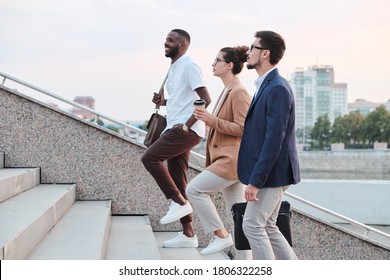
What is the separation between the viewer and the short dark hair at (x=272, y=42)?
128 inches

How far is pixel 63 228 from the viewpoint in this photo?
3994mm

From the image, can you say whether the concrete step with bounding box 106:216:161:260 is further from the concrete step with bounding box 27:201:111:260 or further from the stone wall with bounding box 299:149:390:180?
the stone wall with bounding box 299:149:390:180

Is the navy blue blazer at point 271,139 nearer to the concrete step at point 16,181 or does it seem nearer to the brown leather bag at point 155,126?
the brown leather bag at point 155,126

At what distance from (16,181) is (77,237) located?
0.94 m

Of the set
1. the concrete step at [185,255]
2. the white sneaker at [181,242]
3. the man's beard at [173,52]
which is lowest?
the concrete step at [185,255]

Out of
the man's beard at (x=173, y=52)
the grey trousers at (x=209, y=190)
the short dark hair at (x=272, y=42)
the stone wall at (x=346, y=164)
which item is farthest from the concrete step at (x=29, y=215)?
the stone wall at (x=346, y=164)

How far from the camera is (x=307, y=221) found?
5.16 metres

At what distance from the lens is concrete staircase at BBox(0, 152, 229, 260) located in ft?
10.6

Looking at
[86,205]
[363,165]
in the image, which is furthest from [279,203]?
[363,165]

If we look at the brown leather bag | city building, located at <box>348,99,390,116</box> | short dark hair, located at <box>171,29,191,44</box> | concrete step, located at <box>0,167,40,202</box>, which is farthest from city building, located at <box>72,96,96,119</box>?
city building, located at <box>348,99,390,116</box>

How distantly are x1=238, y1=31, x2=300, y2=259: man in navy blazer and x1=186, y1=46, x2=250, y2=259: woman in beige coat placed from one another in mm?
491

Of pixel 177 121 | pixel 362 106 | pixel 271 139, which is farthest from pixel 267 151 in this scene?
pixel 362 106

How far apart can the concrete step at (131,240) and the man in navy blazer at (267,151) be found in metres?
0.81
